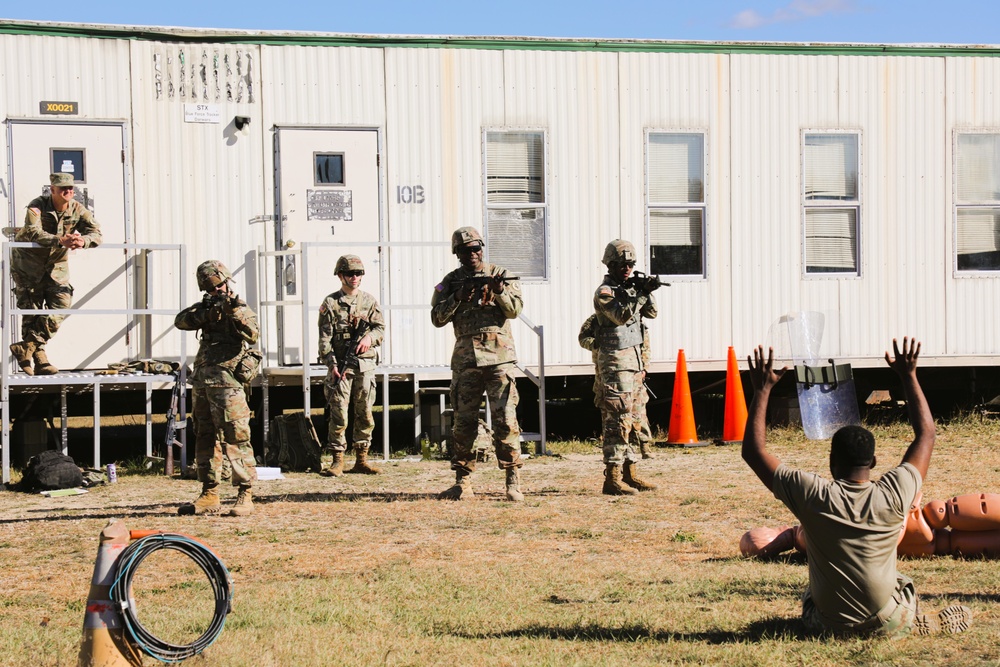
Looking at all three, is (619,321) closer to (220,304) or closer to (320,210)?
(220,304)

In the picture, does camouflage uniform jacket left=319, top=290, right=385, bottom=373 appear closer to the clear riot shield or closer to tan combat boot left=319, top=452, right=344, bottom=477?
tan combat boot left=319, top=452, right=344, bottom=477

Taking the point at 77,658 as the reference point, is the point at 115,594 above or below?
above

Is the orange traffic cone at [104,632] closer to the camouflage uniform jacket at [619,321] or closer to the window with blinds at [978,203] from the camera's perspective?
the camouflage uniform jacket at [619,321]

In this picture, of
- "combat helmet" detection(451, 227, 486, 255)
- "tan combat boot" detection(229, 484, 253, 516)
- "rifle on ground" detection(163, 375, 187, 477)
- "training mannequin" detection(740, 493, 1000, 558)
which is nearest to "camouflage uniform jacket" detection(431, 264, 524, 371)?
"combat helmet" detection(451, 227, 486, 255)

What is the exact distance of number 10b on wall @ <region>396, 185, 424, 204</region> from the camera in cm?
1220

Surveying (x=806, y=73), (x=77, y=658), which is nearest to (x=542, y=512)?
(x=77, y=658)

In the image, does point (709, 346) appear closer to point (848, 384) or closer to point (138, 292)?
point (848, 384)

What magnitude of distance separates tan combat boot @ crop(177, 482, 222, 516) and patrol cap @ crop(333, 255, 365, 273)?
9.14ft

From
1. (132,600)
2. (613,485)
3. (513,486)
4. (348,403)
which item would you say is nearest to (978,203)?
(613,485)

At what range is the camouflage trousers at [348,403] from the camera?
10945 mm

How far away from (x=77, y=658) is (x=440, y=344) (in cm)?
751

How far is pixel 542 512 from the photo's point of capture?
8.65 metres

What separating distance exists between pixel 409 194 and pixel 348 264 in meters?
1.50

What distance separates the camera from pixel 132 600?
4.86m
